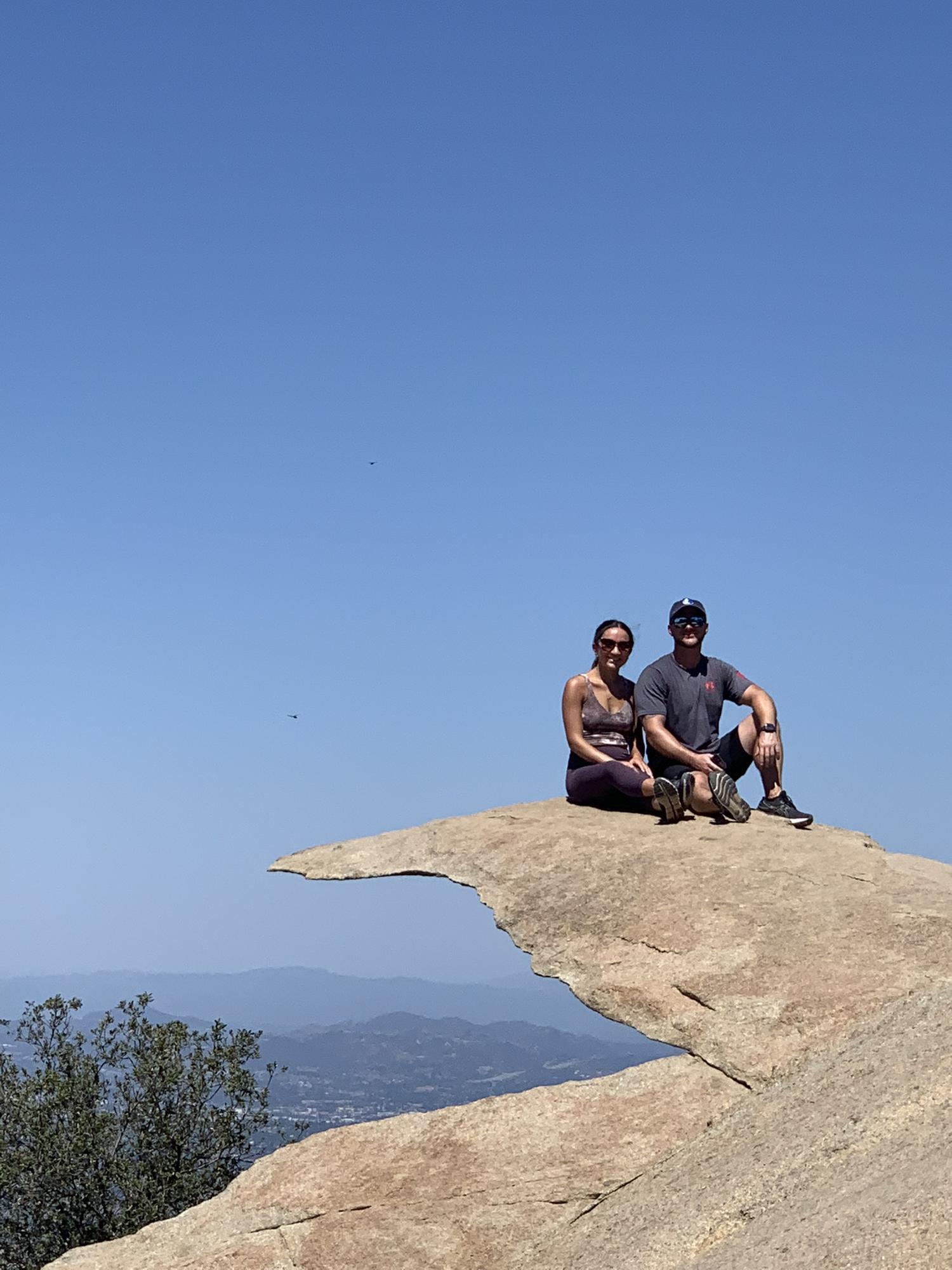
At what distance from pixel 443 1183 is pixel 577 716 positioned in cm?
544

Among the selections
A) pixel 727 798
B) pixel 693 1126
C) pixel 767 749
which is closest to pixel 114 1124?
pixel 727 798

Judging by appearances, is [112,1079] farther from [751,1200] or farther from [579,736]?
[751,1200]

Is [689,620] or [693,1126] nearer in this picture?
[693,1126]

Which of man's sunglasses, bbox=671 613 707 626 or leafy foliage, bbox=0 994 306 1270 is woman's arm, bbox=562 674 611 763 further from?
leafy foliage, bbox=0 994 306 1270

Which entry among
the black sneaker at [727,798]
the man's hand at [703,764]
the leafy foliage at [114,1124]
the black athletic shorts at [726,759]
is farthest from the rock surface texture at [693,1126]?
the leafy foliage at [114,1124]

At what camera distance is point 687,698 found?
11625mm

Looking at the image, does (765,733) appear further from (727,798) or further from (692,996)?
(692,996)

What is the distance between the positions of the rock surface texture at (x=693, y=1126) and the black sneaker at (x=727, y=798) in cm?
69

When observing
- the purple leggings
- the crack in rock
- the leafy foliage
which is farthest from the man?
the leafy foliage

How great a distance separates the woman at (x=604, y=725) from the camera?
11.9 metres

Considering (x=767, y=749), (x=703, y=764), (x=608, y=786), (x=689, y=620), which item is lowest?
(x=608, y=786)

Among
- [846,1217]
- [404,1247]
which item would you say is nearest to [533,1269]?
[404,1247]

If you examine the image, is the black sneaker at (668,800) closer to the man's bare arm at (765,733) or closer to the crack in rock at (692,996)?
the man's bare arm at (765,733)

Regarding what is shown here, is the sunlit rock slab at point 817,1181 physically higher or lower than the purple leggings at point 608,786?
lower
